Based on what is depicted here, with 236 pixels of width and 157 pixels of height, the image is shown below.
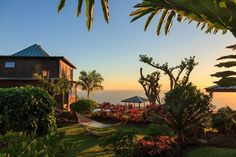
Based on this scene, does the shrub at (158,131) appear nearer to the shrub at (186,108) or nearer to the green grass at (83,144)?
the shrub at (186,108)

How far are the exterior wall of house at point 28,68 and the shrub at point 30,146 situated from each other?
3234cm

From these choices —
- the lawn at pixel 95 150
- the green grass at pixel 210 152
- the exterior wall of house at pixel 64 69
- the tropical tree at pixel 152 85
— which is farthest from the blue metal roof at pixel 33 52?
the green grass at pixel 210 152

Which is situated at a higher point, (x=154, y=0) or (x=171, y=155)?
(x=154, y=0)

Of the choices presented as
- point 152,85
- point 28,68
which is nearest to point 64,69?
point 28,68

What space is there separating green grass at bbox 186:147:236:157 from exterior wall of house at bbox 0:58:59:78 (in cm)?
2759

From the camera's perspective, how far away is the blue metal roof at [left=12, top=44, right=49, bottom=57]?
A: 37.1m

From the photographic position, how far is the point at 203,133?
13.4m

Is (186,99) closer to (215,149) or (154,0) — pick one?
(215,149)

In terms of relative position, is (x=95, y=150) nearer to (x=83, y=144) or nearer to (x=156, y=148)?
(x=83, y=144)

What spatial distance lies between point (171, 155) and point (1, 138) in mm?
6816

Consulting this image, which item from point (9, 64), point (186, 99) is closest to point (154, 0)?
point (186, 99)

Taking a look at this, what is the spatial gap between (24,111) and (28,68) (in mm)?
28158

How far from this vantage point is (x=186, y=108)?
462 inches

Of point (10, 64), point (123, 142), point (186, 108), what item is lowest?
point (123, 142)
